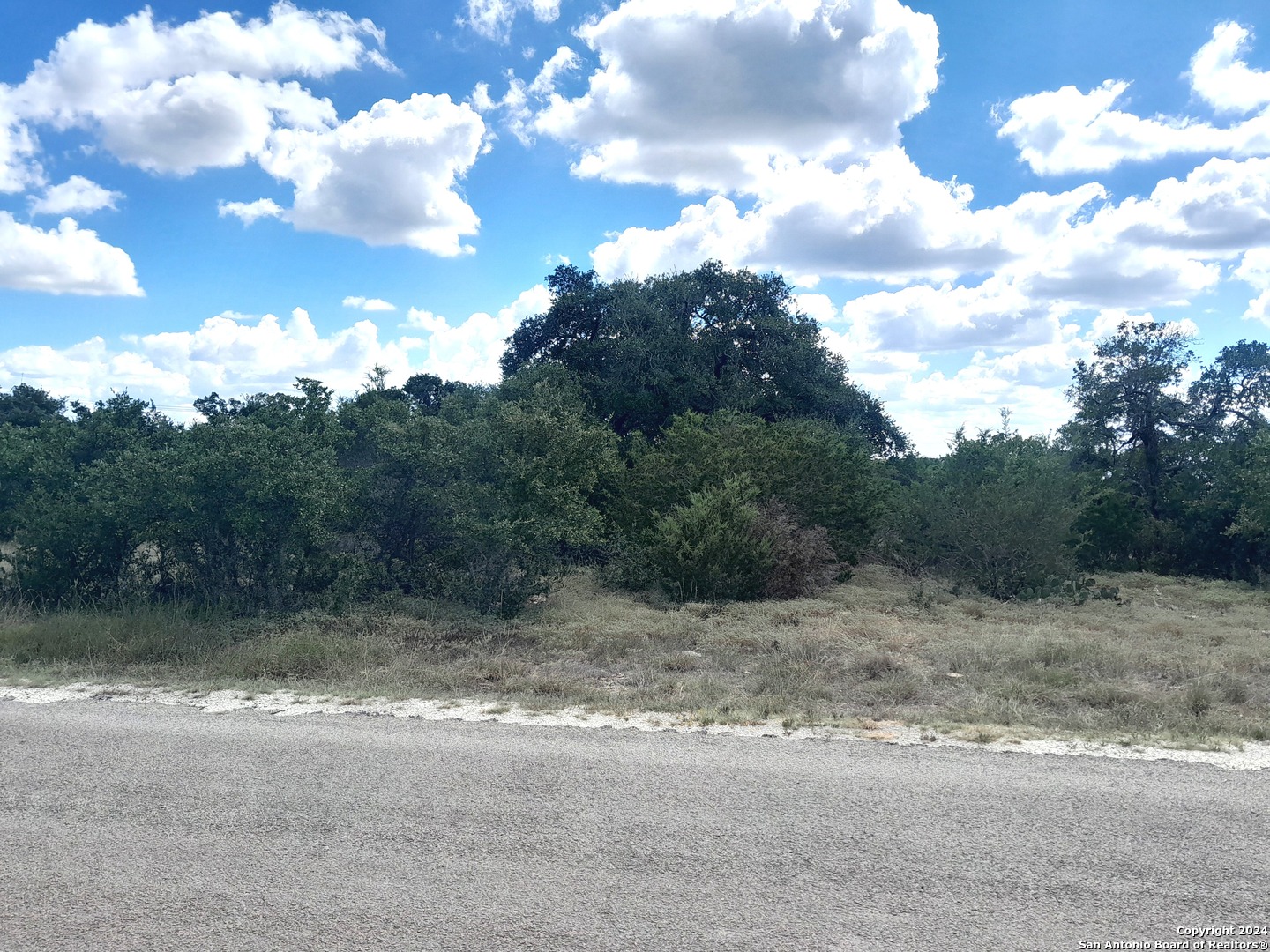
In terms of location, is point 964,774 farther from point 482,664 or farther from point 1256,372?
point 1256,372

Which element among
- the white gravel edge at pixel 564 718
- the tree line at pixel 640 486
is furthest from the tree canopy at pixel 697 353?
the white gravel edge at pixel 564 718

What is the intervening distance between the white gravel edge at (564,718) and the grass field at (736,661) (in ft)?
0.77

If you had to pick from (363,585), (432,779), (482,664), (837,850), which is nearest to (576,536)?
(363,585)

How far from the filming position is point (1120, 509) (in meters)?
25.5

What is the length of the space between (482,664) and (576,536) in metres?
4.49

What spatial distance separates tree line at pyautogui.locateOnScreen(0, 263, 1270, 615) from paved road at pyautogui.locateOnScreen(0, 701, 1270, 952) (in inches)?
279

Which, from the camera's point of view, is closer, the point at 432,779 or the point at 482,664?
the point at 432,779

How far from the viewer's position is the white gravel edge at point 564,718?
6344 millimetres

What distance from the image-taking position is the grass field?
25.6ft

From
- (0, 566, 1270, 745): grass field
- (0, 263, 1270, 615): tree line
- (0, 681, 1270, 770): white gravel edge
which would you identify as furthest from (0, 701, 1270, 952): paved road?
(0, 263, 1270, 615): tree line

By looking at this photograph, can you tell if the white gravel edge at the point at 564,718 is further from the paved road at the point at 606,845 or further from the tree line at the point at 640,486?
the tree line at the point at 640,486

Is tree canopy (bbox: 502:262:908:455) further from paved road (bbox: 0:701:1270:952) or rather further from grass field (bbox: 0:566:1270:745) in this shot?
paved road (bbox: 0:701:1270:952)

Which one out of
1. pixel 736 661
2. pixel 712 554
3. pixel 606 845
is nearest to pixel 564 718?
pixel 606 845

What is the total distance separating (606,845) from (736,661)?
5866 millimetres
